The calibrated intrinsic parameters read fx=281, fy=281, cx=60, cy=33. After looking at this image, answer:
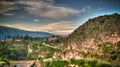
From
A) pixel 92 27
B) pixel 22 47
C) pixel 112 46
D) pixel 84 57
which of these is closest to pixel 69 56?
pixel 84 57

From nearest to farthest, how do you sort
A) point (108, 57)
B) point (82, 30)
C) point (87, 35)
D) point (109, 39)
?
point (108, 57), point (109, 39), point (87, 35), point (82, 30)

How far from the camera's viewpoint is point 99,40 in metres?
15.7

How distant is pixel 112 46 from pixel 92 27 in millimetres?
5871

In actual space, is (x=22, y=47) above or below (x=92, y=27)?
below

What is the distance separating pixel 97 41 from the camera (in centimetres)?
1573

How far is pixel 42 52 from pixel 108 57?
7.21 meters

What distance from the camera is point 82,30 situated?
20203mm

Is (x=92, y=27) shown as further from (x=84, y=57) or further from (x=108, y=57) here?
(x=108, y=57)

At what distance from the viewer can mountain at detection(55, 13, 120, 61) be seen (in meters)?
12.5

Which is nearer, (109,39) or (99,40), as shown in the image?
(109,39)

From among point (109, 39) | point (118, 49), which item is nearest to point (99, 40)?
point (109, 39)

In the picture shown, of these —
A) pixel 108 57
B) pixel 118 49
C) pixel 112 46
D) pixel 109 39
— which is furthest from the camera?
pixel 109 39

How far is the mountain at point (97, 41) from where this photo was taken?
12461 mm

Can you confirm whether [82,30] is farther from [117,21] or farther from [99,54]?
[99,54]
